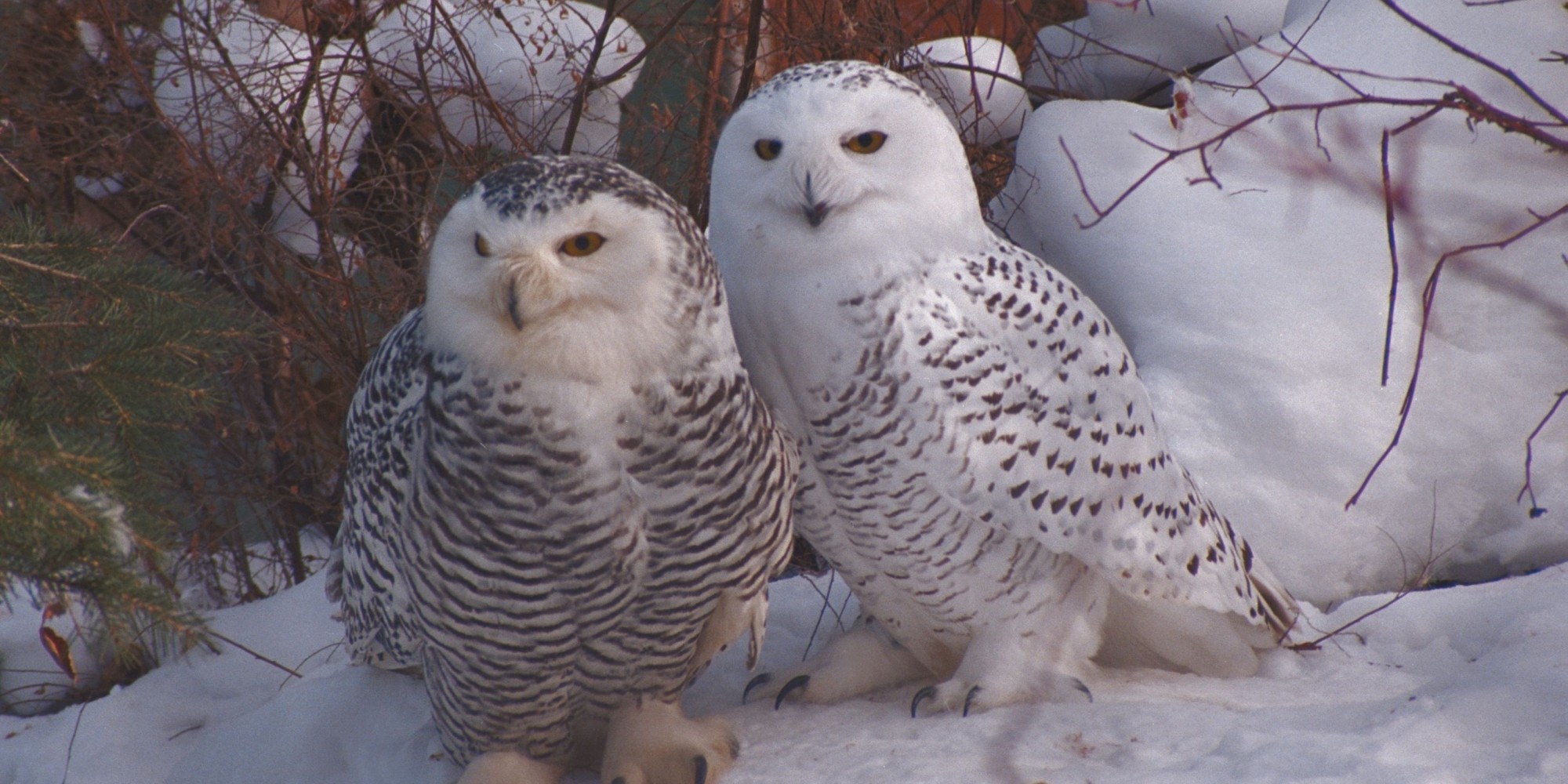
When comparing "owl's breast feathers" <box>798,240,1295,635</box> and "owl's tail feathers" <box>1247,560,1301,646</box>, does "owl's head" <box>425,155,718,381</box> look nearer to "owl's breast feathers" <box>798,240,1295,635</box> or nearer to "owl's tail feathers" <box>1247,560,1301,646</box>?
"owl's breast feathers" <box>798,240,1295,635</box>

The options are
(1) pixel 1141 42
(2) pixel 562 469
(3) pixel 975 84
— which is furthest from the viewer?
(1) pixel 1141 42

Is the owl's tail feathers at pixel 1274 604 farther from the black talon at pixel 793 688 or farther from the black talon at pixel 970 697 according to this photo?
the black talon at pixel 793 688

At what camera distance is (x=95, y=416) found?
6.22 feet

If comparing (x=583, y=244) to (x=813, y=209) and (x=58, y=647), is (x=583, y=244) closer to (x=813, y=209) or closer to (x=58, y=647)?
(x=813, y=209)

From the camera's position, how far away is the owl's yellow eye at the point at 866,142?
6.88 ft

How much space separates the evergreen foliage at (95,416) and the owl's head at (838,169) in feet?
3.12

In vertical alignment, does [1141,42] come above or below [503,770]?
above

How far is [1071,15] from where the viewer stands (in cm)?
452

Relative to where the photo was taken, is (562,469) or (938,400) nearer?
(562,469)

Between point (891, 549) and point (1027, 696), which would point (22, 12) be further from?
point (1027, 696)

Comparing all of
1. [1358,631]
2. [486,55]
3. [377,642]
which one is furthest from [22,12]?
[1358,631]

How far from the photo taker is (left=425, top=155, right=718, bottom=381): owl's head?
170 cm

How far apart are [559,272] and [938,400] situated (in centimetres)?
75

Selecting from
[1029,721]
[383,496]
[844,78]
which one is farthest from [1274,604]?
[383,496]
